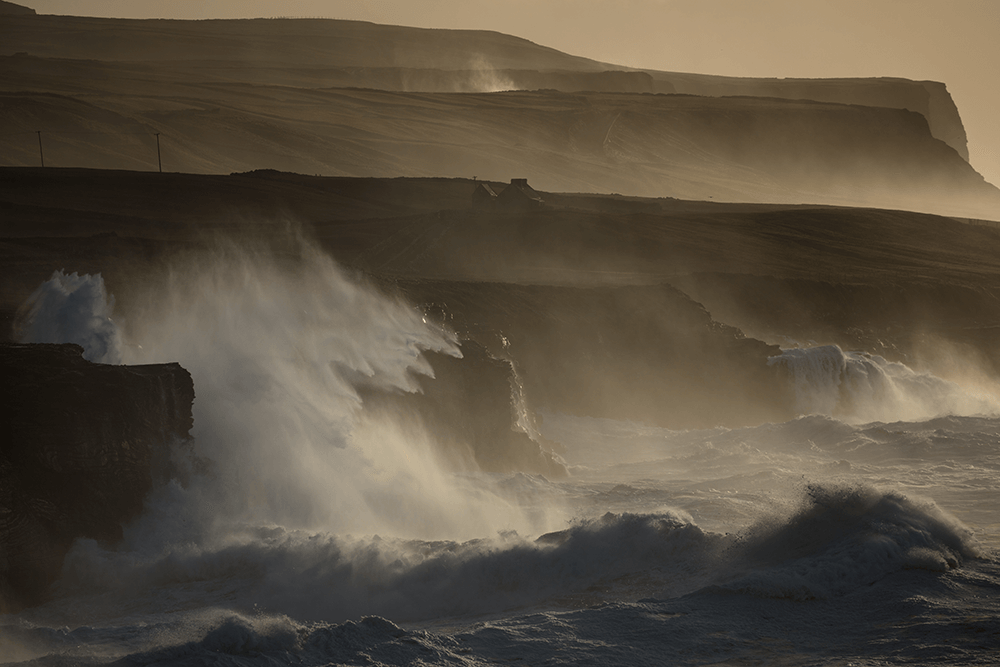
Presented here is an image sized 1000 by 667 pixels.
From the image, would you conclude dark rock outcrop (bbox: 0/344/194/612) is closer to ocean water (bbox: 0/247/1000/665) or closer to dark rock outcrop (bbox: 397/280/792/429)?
ocean water (bbox: 0/247/1000/665)

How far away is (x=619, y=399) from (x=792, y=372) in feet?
17.9

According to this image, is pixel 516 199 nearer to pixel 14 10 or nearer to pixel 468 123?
pixel 468 123

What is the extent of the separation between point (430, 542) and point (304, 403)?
207 inches

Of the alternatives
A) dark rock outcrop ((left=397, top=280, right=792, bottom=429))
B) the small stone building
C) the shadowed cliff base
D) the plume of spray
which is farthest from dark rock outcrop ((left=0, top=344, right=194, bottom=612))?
the small stone building

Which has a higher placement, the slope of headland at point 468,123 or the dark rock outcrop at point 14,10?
the dark rock outcrop at point 14,10

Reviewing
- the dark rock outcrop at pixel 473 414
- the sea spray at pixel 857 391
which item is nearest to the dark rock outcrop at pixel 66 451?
the dark rock outcrop at pixel 473 414

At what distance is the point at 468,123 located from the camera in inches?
4345

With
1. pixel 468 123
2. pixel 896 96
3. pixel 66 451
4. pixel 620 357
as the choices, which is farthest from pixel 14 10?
A: pixel 66 451

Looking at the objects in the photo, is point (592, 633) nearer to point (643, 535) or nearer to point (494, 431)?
point (643, 535)

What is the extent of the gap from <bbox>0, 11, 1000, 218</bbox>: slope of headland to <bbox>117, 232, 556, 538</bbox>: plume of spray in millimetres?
61714

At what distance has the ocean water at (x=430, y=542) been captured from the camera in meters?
10.5

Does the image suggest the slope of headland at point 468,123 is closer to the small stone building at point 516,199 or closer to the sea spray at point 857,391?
the small stone building at point 516,199

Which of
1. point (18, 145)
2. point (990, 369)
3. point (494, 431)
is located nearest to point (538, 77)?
point (18, 145)

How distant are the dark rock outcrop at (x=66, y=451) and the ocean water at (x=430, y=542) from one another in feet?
1.23
